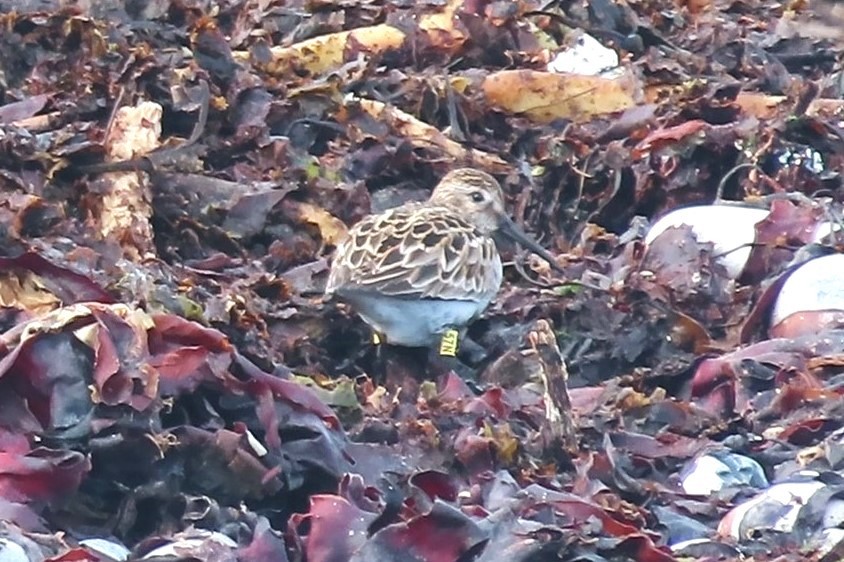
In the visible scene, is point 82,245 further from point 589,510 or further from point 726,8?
point 726,8

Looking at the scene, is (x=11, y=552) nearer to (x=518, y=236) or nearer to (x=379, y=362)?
(x=379, y=362)

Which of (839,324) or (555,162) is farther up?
(839,324)

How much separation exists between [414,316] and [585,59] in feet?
7.12

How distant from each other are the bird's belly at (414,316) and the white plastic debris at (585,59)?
192 cm

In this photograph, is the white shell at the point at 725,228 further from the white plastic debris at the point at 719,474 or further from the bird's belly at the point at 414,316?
the white plastic debris at the point at 719,474

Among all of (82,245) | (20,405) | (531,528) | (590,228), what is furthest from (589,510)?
Result: (590,228)

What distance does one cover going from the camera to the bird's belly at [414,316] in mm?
6574

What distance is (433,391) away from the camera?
5777mm

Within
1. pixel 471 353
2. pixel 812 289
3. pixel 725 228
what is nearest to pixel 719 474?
pixel 812 289

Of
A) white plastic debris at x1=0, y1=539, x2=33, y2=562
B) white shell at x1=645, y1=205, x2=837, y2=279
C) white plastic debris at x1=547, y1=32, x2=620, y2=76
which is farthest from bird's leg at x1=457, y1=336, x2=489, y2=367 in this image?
white plastic debris at x1=0, y1=539, x2=33, y2=562

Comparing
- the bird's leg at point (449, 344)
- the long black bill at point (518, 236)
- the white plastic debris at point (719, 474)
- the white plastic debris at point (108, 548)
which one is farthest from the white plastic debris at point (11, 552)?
the long black bill at point (518, 236)

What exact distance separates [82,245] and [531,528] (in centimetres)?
252

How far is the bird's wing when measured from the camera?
6.55 metres

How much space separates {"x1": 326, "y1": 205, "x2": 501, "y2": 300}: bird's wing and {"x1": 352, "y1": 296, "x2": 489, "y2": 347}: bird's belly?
28 mm
